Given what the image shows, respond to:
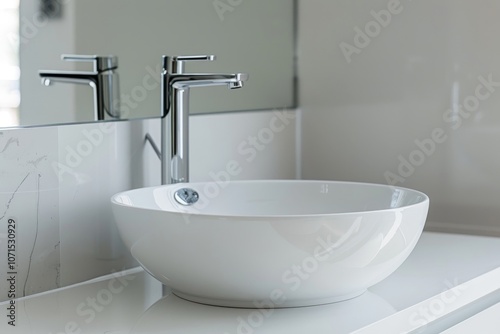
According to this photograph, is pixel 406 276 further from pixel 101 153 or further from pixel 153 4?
pixel 153 4

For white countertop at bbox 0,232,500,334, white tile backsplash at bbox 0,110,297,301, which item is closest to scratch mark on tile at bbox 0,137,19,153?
white tile backsplash at bbox 0,110,297,301

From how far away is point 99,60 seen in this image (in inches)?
57.4

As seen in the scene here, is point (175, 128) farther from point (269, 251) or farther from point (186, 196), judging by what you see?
point (269, 251)

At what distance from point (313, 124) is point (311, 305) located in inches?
34.1

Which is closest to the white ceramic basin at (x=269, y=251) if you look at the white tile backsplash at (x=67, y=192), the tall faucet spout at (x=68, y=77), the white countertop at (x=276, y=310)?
the white countertop at (x=276, y=310)

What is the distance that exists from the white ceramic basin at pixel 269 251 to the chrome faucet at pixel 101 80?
0.26 metres

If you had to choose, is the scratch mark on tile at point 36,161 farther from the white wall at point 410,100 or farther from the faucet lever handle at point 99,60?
the white wall at point 410,100

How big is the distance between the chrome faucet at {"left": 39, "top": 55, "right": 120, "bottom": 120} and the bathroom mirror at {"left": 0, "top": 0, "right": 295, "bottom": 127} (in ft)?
0.03

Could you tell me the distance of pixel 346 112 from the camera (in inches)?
77.0

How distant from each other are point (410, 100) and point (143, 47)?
2.10ft

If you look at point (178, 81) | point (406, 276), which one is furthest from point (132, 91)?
point (406, 276)

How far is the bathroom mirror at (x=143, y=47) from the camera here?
1.31 m

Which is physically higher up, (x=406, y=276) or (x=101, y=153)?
(x=101, y=153)

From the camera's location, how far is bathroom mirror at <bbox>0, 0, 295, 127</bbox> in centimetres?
131
